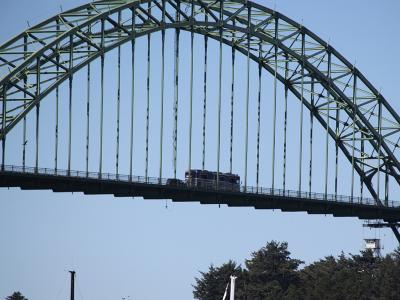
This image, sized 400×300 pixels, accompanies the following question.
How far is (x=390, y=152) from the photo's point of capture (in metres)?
174

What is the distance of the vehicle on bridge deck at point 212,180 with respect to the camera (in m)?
160

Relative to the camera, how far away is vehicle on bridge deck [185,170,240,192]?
526 ft

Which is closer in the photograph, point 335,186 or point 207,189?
point 207,189

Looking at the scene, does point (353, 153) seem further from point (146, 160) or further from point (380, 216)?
point (146, 160)

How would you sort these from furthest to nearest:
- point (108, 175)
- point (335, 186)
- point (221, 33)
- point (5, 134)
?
point (335, 186) → point (221, 33) → point (108, 175) → point (5, 134)

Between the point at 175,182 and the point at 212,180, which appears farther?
the point at 212,180

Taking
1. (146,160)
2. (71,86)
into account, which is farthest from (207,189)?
(71,86)

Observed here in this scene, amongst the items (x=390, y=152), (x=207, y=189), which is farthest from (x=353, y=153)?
(x=207, y=189)

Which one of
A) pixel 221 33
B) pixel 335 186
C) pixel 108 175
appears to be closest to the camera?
pixel 108 175

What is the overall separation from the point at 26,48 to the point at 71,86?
4.64 meters

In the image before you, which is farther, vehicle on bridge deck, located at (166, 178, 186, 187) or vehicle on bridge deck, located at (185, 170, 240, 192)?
vehicle on bridge deck, located at (185, 170, 240, 192)

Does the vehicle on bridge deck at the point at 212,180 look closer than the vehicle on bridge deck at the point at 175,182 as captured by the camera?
No

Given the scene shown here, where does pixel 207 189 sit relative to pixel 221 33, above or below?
below

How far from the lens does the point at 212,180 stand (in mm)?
162375
